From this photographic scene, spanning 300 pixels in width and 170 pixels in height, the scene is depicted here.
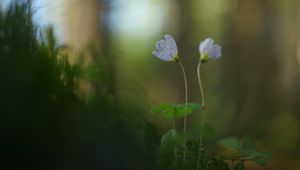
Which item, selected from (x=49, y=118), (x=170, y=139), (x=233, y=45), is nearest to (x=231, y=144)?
(x=170, y=139)

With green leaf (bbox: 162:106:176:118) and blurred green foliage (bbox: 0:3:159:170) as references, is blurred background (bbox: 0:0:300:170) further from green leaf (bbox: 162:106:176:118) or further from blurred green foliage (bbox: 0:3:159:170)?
blurred green foliage (bbox: 0:3:159:170)

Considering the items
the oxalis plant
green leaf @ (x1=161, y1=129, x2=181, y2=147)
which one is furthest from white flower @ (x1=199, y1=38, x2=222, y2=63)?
green leaf @ (x1=161, y1=129, x2=181, y2=147)

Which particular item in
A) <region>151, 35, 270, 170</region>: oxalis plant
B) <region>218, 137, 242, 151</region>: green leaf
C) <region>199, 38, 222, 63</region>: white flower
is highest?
<region>199, 38, 222, 63</region>: white flower

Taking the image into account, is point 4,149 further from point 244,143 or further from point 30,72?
point 244,143

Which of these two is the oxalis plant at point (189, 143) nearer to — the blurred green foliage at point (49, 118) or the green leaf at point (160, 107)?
the green leaf at point (160, 107)

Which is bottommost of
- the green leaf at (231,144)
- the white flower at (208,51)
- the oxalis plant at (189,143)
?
the green leaf at (231,144)

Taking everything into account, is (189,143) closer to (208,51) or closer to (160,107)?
(160,107)

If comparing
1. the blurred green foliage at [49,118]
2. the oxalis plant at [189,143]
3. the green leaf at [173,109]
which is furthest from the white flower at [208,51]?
the blurred green foliage at [49,118]
